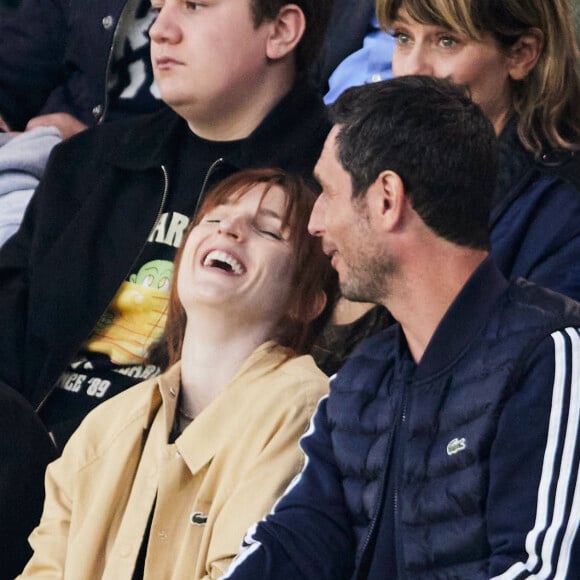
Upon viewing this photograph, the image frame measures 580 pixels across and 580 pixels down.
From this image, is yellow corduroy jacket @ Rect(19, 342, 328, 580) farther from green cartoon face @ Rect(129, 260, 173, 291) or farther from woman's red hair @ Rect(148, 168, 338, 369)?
green cartoon face @ Rect(129, 260, 173, 291)

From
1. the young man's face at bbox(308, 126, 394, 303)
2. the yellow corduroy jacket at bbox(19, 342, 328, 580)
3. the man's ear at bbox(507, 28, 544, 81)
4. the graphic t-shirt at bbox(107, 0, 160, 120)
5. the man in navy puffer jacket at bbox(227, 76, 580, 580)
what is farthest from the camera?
the graphic t-shirt at bbox(107, 0, 160, 120)

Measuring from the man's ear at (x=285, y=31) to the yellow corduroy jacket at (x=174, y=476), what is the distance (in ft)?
2.85

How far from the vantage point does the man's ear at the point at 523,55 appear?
2701 mm

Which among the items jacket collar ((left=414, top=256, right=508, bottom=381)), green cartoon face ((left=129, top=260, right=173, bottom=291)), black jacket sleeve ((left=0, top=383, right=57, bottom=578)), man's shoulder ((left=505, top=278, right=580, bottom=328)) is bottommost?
black jacket sleeve ((left=0, top=383, right=57, bottom=578))

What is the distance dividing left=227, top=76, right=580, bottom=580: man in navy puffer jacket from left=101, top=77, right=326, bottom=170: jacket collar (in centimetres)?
82

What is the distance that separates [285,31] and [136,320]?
2.37 ft

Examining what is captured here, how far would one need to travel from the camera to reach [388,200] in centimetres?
211

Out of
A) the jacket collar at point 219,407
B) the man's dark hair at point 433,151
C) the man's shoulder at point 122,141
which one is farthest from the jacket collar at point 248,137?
the man's dark hair at point 433,151

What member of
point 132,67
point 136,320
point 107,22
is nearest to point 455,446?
point 136,320

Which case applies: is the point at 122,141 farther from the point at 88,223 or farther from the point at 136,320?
the point at 136,320

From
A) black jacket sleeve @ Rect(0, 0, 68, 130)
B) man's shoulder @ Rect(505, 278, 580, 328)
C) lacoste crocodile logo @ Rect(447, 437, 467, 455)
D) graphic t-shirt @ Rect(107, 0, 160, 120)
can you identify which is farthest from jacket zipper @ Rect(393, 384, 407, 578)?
black jacket sleeve @ Rect(0, 0, 68, 130)

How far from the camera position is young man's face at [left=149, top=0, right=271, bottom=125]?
3104 millimetres

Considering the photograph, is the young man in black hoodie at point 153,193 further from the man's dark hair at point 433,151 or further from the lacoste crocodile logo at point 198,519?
the man's dark hair at point 433,151

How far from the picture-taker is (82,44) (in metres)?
3.96
